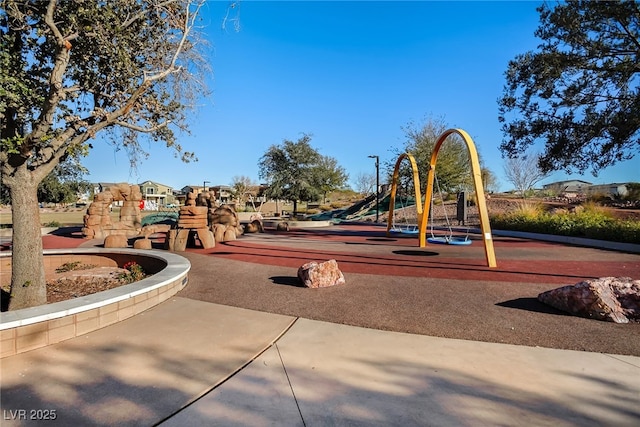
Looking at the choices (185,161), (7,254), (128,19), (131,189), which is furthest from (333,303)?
(131,189)

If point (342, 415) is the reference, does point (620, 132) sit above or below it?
above

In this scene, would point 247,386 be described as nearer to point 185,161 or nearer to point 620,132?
point 185,161

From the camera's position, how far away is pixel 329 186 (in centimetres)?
4244

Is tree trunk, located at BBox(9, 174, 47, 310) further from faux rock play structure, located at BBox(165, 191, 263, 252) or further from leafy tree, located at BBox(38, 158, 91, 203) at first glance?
leafy tree, located at BBox(38, 158, 91, 203)

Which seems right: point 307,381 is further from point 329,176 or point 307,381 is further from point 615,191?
point 615,191

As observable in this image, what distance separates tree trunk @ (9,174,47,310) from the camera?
5.13 meters

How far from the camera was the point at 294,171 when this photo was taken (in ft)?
110

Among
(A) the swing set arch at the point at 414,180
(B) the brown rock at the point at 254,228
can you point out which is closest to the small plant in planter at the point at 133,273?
(A) the swing set arch at the point at 414,180

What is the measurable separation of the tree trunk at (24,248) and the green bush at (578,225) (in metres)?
16.7

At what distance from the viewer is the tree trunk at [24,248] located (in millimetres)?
5129

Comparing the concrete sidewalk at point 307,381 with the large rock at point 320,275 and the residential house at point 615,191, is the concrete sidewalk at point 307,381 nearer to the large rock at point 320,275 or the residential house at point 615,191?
the large rock at point 320,275

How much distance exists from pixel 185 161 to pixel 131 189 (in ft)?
43.5

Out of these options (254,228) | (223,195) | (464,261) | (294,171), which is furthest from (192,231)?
(223,195)

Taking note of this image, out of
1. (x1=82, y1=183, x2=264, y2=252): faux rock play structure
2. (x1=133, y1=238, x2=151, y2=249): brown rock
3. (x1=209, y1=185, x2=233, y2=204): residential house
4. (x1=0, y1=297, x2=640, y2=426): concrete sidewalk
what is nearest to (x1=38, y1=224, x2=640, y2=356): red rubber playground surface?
(x1=0, y1=297, x2=640, y2=426): concrete sidewalk
